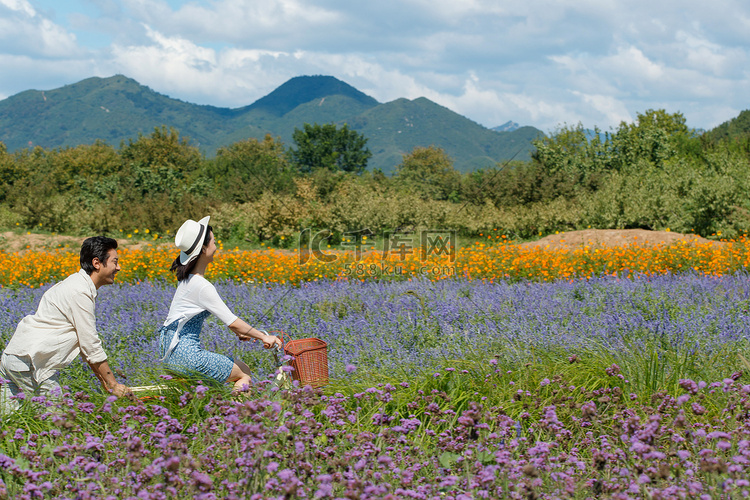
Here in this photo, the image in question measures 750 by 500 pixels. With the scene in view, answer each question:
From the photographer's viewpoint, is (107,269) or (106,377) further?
(107,269)

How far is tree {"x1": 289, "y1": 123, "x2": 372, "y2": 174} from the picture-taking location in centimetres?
6019

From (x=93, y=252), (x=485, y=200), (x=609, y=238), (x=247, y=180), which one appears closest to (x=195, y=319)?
(x=93, y=252)

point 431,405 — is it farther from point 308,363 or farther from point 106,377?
point 106,377

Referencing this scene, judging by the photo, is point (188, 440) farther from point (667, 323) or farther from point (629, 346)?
point (667, 323)

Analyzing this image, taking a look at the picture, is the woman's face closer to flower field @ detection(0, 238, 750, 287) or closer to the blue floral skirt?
the blue floral skirt

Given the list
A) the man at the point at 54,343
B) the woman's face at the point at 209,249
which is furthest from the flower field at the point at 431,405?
the woman's face at the point at 209,249

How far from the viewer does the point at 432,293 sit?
6074 millimetres

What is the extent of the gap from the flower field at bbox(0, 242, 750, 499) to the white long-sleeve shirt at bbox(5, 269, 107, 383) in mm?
262

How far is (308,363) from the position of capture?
11.1 feet

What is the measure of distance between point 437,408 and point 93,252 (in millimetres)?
2189

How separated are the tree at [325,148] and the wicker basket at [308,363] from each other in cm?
5638

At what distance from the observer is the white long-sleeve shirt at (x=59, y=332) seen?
3.23 metres

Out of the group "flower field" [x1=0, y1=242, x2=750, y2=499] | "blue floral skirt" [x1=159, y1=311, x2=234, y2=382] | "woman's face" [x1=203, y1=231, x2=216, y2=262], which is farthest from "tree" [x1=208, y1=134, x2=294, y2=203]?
"blue floral skirt" [x1=159, y1=311, x2=234, y2=382]

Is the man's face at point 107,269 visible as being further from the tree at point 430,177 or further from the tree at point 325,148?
the tree at point 325,148
